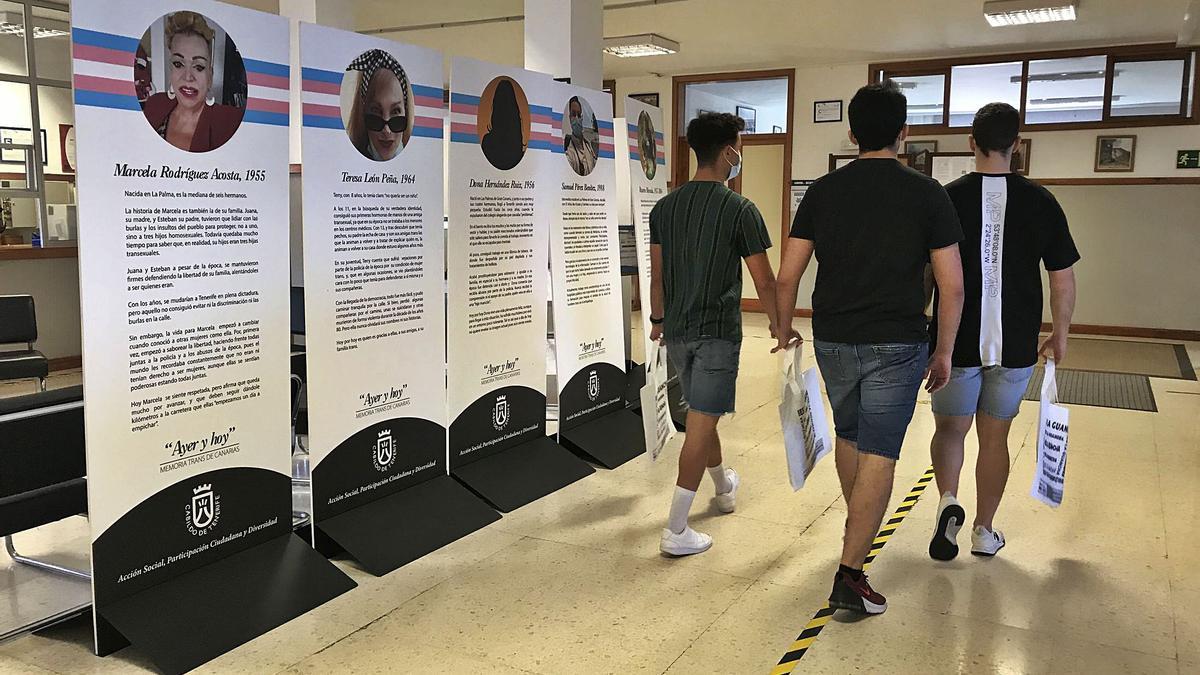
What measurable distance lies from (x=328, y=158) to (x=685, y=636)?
2.00 meters

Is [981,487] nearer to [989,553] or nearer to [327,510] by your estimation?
[989,553]

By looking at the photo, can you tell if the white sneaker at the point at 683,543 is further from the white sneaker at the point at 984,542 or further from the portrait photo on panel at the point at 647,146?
the portrait photo on panel at the point at 647,146

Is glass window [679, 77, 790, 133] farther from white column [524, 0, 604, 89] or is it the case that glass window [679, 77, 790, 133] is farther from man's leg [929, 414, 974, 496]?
man's leg [929, 414, 974, 496]

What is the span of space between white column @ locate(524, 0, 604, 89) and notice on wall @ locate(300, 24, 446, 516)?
83.8 inches

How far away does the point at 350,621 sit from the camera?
9.55ft

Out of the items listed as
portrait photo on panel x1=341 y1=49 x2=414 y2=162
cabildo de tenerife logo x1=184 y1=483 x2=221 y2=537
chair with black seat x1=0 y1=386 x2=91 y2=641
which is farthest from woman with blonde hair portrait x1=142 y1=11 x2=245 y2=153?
cabildo de tenerife logo x1=184 y1=483 x2=221 y2=537

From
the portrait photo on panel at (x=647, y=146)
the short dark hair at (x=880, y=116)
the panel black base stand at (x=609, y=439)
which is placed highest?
the portrait photo on panel at (x=647, y=146)

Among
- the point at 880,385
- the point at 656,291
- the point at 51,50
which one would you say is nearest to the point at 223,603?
the point at 656,291

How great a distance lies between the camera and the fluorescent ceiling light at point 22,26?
7953 millimetres

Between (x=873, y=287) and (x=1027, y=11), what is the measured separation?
19.6 ft

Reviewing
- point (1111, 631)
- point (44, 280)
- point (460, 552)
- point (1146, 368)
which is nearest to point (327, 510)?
point (460, 552)

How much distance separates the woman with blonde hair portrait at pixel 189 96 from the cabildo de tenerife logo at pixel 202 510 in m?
1.05

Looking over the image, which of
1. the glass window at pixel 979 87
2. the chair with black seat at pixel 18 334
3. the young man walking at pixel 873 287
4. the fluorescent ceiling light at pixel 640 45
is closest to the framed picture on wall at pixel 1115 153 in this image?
the glass window at pixel 979 87

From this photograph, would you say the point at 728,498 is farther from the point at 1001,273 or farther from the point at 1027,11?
the point at 1027,11
